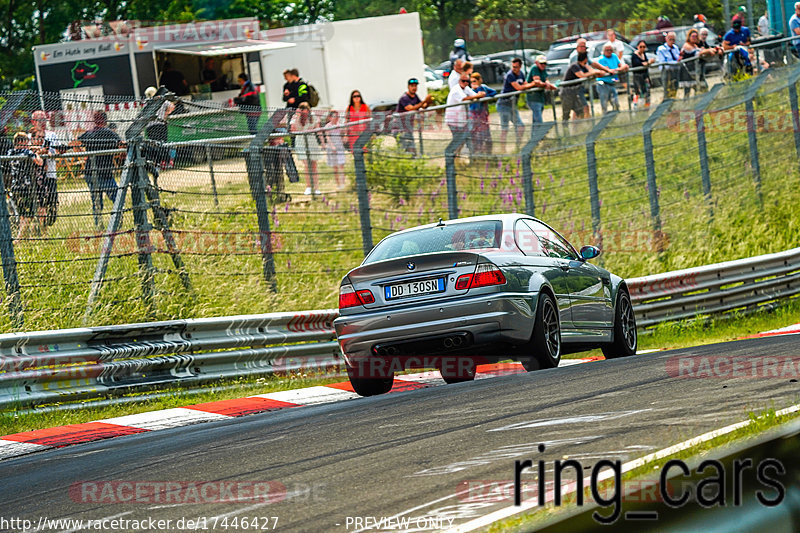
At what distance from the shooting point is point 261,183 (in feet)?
44.0

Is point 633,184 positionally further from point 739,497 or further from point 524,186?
point 739,497

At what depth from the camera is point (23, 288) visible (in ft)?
35.3

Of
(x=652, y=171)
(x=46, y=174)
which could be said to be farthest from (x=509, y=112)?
(x=46, y=174)

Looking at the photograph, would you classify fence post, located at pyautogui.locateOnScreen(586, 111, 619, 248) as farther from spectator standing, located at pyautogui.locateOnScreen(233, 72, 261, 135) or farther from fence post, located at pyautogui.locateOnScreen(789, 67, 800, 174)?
spectator standing, located at pyautogui.locateOnScreen(233, 72, 261, 135)

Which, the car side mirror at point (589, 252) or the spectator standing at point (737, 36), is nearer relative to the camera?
the car side mirror at point (589, 252)

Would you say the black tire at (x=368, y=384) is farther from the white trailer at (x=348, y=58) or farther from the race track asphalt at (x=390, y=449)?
the white trailer at (x=348, y=58)

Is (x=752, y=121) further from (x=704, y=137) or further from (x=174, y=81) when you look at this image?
(x=174, y=81)

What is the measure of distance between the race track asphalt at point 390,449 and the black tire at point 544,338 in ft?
2.45

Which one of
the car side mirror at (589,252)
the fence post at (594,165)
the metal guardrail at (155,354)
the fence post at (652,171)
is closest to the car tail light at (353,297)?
the metal guardrail at (155,354)

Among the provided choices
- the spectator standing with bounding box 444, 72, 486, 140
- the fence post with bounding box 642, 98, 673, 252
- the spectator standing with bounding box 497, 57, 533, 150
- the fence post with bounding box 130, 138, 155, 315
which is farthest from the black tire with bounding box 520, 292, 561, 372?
the fence post with bounding box 642, 98, 673, 252

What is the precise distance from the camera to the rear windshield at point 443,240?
32.0 feet

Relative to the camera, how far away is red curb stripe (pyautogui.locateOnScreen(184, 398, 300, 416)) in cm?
957

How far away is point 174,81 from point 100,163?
15.6 meters

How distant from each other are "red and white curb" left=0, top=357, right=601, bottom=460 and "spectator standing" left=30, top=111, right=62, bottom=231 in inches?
97.3
